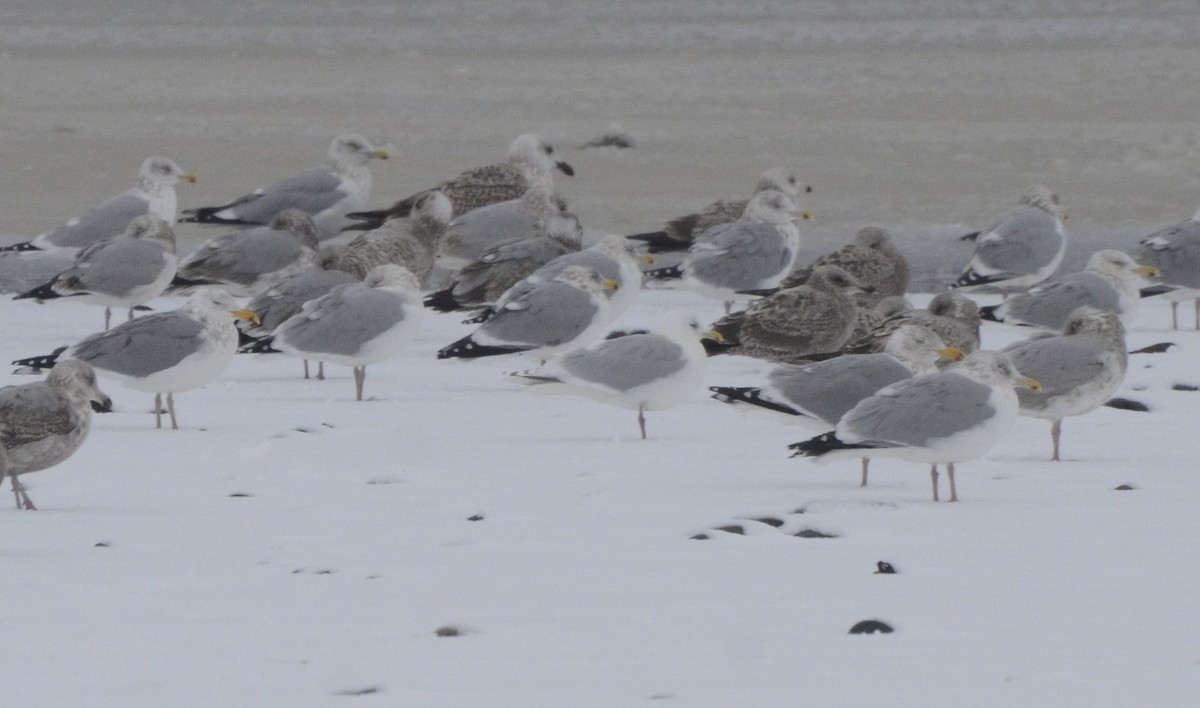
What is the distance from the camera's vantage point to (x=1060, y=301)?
9484 millimetres

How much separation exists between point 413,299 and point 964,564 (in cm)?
425

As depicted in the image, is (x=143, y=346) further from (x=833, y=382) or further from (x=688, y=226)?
(x=688, y=226)

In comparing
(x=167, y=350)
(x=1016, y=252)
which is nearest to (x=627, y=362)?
(x=167, y=350)

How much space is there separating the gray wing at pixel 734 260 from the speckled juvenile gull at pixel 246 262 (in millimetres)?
2214

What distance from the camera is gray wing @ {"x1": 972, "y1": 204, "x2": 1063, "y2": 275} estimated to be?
11.1m

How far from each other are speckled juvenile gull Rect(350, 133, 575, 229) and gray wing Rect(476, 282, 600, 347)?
3.58 meters

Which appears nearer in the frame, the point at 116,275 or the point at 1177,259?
the point at 116,275

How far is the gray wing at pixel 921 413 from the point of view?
20.5 ft

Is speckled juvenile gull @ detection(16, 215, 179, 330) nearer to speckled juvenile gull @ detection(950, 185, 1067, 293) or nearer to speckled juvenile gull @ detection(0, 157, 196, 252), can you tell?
speckled juvenile gull @ detection(0, 157, 196, 252)

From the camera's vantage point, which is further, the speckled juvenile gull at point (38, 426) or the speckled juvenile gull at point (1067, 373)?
the speckled juvenile gull at point (1067, 373)

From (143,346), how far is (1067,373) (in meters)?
3.67

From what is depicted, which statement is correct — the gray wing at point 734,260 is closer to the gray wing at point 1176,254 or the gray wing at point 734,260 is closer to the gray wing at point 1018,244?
the gray wing at point 1018,244

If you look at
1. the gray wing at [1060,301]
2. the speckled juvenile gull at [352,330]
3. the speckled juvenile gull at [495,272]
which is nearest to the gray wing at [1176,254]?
the gray wing at [1060,301]

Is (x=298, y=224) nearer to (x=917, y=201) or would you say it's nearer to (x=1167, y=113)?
(x=917, y=201)
